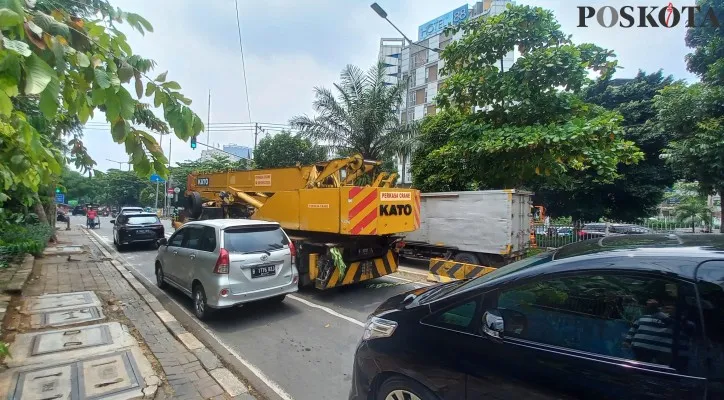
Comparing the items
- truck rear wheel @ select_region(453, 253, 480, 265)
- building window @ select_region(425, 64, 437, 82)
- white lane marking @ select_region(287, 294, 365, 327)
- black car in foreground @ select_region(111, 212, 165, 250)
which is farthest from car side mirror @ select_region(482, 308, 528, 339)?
building window @ select_region(425, 64, 437, 82)

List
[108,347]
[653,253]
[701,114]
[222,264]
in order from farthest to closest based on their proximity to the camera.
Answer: [701,114], [222,264], [108,347], [653,253]

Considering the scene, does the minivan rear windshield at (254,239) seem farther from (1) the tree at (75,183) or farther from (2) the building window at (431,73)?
(2) the building window at (431,73)

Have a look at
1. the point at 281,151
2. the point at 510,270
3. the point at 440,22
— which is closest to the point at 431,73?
the point at 440,22

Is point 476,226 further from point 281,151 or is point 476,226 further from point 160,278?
point 281,151

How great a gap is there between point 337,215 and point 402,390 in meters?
4.56

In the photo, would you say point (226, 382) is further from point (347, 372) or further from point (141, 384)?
point (347, 372)

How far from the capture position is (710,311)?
1619 millimetres

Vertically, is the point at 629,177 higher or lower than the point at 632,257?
higher

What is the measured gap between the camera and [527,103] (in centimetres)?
882

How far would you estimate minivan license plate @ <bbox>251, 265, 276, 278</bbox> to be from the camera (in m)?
5.61

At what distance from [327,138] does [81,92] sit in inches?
554

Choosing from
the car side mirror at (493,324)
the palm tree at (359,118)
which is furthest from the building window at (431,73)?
the car side mirror at (493,324)

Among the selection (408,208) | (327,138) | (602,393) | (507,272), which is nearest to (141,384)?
(507,272)

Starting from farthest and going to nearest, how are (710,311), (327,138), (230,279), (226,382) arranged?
(327,138)
(230,279)
(226,382)
(710,311)
